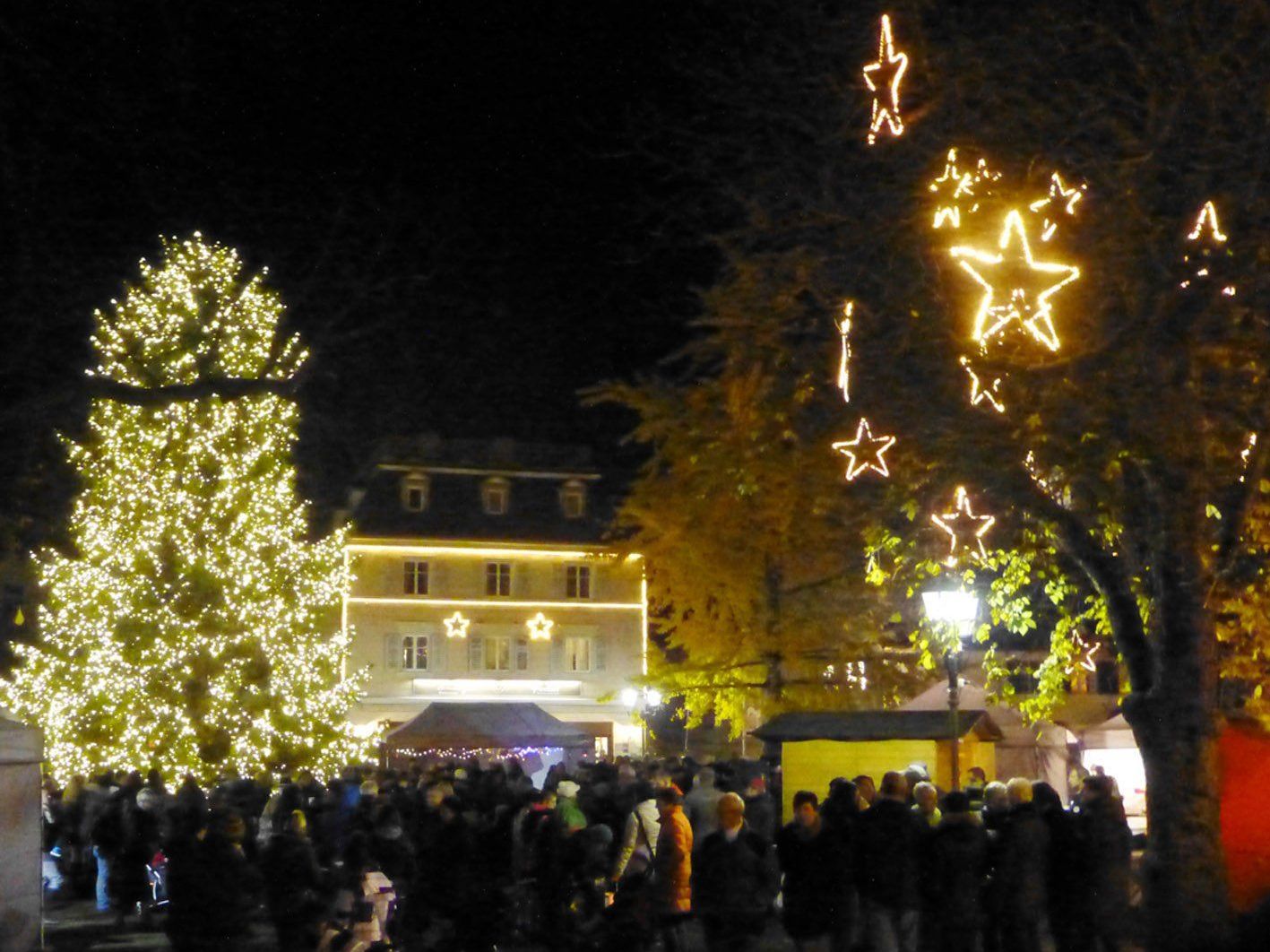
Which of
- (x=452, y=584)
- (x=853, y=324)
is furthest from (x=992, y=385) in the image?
(x=452, y=584)

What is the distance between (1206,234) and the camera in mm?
14023

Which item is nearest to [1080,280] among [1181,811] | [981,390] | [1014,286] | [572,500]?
[1014,286]

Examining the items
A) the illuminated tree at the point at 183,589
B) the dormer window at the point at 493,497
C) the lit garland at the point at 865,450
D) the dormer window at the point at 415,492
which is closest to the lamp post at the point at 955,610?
the lit garland at the point at 865,450

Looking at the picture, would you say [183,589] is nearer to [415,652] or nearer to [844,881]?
[844,881]

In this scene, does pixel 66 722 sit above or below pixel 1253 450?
below

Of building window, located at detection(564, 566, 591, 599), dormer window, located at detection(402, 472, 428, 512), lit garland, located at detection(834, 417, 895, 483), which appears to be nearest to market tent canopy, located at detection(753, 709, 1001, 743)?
lit garland, located at detection(834, 417, 895, 483)

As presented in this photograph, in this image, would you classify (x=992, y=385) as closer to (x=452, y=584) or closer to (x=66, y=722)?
(x=66, y=722)

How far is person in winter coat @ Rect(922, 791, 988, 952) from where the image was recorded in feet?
41.7

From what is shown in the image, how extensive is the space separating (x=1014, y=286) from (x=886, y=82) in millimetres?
2632

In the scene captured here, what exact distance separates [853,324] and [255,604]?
66.6 feet

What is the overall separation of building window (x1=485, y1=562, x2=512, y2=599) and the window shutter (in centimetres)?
389

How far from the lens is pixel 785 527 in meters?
29.4

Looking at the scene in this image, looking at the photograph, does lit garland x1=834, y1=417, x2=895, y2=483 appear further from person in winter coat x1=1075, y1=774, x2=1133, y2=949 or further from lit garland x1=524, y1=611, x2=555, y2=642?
lit garland x1=524, y1=611, x2=555, y2=642

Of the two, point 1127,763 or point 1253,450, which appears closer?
point 1253,450
